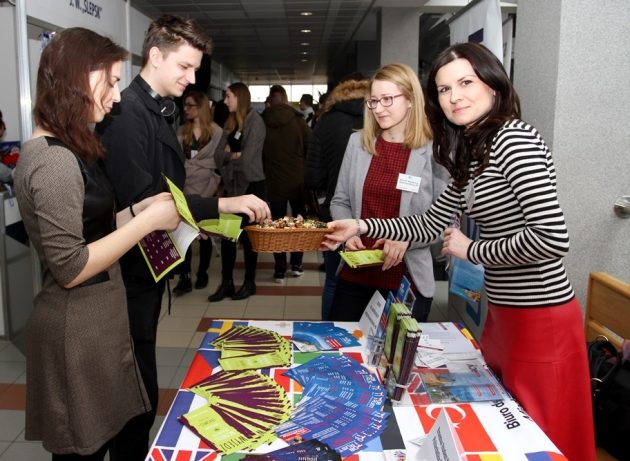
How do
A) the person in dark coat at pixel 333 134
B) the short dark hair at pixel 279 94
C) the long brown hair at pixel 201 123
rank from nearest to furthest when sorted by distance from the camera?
the person in dark coat at pixel 333 134, the long brown hair at pixel 201 123, the short dark hair at pixel 279 94

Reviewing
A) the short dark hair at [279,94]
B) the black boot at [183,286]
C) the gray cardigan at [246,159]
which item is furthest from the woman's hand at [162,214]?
the short dark hair at [279,94]

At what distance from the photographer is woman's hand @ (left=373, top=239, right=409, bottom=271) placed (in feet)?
6.71

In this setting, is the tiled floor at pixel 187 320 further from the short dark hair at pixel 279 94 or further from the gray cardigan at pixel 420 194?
the short dark hair at pixel 279 94

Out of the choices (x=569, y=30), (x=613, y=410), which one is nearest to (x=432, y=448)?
(x=613, y=410)

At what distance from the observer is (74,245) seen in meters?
1.37

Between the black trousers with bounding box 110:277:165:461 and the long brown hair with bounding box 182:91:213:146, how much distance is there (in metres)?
2.95

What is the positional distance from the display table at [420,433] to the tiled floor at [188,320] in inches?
32.6

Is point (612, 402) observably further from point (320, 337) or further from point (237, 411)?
point (237, 411)

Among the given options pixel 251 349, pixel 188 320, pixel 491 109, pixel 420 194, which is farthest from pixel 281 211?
pixel 491 109

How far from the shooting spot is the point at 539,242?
54.0 inches

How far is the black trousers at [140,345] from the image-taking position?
190 cm

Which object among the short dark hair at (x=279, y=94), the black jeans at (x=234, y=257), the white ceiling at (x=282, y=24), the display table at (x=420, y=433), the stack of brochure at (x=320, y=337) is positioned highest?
the white ceiling at (x=282, y=24)

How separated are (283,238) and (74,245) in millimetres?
720

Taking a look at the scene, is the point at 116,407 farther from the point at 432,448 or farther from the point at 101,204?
the point at 432,448
